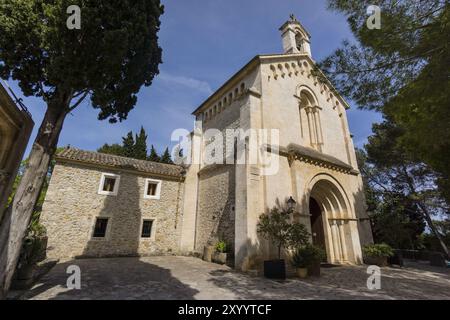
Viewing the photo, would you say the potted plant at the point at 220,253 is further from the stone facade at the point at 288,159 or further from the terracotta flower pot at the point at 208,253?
the stone facade at the point at 288,159

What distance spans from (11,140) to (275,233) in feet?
30.0

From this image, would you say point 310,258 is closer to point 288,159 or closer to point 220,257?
point 220,257

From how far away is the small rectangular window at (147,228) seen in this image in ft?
44.9

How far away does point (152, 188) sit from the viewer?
14891mm

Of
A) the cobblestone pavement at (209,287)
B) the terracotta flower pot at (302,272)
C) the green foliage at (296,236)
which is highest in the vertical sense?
the green foliage at (296,236)

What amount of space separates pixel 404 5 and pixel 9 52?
33.0 feet

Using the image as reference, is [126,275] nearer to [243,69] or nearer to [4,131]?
[4,131]

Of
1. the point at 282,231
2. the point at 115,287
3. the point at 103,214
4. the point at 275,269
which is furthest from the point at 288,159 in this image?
the point at 103,214

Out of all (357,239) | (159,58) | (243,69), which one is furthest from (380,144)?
(159,58)

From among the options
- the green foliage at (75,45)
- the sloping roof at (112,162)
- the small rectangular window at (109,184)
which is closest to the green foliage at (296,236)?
the green foliage at (75,45)

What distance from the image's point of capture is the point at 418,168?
17.4 meters

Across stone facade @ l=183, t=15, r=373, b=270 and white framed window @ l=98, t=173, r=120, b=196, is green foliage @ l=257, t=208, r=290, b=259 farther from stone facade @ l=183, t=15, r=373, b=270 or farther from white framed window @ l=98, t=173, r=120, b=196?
white framed window @ l=98, t=173, r=120, b=196

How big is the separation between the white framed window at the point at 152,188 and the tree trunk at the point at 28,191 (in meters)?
8.87

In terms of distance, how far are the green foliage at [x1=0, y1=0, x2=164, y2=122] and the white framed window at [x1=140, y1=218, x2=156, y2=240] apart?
9163 mm
